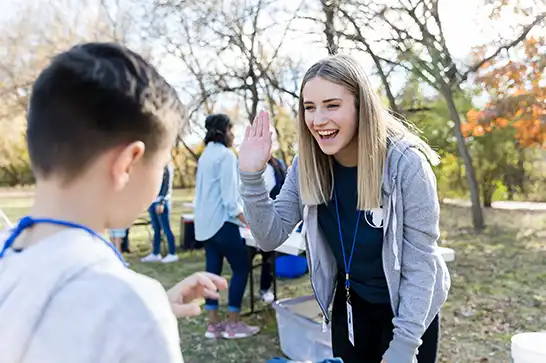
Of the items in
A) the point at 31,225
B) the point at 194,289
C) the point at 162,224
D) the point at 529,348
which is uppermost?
the point at 31,225

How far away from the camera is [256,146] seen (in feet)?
5.54

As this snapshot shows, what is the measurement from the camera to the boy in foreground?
666 mm

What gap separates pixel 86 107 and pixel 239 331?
11.7 ft

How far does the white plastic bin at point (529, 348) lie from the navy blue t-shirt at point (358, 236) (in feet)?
1.70


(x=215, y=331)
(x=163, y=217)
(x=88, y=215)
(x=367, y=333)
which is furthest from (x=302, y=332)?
(x=163, y=217)

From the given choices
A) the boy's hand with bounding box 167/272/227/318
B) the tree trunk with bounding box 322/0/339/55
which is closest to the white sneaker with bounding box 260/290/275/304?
the boy's hand with bounding box 167/272/227/318

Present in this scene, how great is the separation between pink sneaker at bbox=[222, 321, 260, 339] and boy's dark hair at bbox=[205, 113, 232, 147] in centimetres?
146

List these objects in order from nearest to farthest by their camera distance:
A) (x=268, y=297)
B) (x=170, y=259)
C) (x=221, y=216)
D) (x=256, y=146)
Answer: (x=256, y=146)
(x=221, y=216)
(x=268, y=297)
(x=170, y=259)

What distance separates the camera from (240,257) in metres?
3.99

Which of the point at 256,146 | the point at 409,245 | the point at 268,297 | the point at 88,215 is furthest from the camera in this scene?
the point at 268,297

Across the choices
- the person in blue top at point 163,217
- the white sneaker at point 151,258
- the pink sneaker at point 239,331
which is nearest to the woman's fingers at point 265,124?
the pink sneaker at point 239,331

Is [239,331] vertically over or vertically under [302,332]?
under

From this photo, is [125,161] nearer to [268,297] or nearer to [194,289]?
[194,289]

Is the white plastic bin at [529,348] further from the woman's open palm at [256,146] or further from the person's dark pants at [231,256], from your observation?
the person's dark pants at [231,256]
